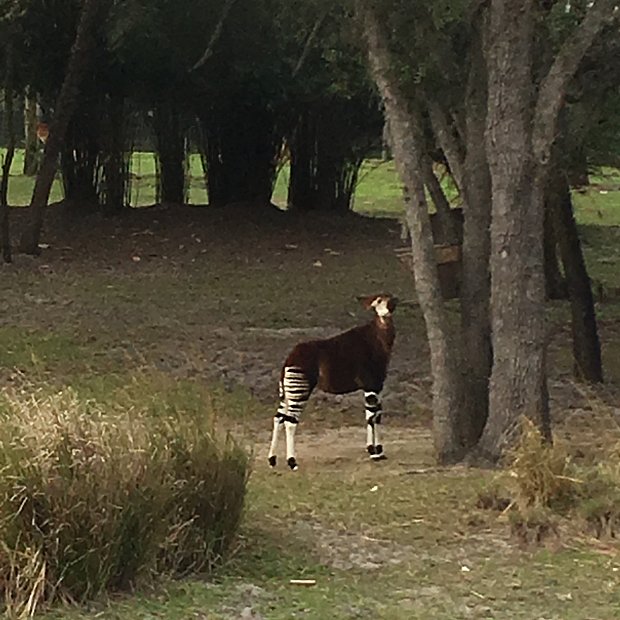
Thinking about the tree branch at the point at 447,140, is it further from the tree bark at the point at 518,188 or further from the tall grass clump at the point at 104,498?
the tall grass clump at the point at 104,498

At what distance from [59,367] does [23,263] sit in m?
7.78

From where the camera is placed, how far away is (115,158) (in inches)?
1021

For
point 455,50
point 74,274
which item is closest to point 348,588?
point 455,50

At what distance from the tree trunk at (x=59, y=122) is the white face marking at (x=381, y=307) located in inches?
482

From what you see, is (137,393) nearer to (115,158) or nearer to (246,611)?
(246,611)

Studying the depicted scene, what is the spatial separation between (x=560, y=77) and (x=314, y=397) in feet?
16.7

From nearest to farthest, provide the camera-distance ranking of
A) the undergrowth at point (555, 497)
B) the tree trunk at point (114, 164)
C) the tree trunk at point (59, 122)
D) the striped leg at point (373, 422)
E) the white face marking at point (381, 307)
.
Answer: the undergrowth at point (555, 497) → the white face marking at point (381, 307) → the striped leg at point (373, 422) → the tree trunk at point (59, 122) → the tree trunk at point (114, 164)

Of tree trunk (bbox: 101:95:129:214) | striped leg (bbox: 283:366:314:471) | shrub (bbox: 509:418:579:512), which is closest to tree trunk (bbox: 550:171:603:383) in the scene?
striped leg (bbox: 283:366:314:471)

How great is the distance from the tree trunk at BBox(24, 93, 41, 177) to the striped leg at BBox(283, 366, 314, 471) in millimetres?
19353

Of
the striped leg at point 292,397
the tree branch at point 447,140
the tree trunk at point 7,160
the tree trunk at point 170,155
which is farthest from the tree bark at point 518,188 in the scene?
the tree trunk at point 170,155

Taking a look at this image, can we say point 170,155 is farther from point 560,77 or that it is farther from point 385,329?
point 560,77

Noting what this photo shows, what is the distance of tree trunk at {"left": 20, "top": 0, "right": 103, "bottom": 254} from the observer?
21.2m

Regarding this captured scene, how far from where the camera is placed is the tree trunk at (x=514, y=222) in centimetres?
870

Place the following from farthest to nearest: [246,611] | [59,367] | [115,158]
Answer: [115,158] → [59,367] → [246,611]
